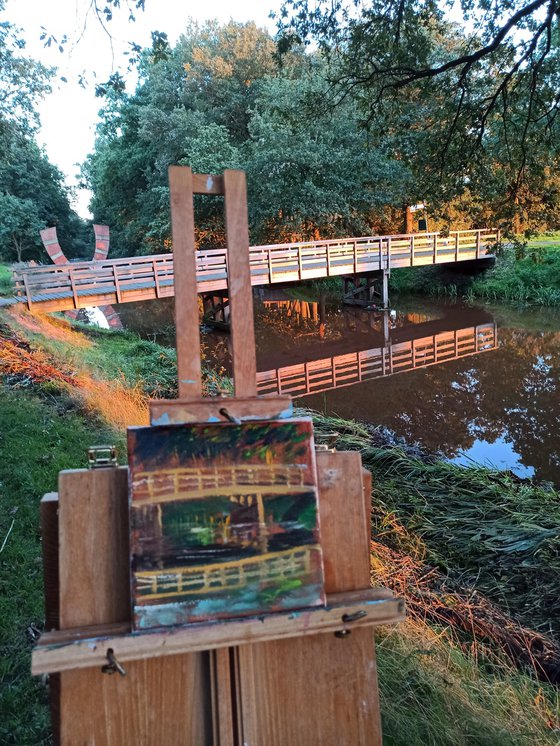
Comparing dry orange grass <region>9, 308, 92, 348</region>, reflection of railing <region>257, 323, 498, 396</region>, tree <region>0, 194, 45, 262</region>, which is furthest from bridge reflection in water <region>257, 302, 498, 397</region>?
tree <region>0, 194, 45, 262</region>

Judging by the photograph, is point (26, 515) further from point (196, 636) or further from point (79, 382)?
point (79, 382)

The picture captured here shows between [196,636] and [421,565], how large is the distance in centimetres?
368

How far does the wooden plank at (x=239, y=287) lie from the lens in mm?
1679

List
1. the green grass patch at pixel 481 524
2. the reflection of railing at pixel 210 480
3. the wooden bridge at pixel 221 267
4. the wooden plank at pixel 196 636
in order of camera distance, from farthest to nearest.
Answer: the wooden bridge at pixel 221 267, the green grass patch at pixel 481 524, the reflection of railing at pixel 210 480, the wooden plank at pixel 196 636

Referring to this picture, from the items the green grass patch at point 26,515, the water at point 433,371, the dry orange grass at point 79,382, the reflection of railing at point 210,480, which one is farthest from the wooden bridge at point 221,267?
the reflection of railing at point 210,480

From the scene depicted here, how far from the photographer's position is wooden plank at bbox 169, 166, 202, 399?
5.31 ft

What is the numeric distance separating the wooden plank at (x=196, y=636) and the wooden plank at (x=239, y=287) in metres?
0.63

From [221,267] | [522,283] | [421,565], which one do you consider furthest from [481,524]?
[522,283]

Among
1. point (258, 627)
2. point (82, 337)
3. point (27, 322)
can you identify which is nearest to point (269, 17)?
point (258, 627)

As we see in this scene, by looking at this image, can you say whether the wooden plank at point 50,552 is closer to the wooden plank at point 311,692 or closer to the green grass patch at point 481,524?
the wooden plank at point 311,692

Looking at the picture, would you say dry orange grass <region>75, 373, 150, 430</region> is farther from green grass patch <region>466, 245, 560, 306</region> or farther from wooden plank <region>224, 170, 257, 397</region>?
green grass patch <region>466, 245, 560, 306</region>

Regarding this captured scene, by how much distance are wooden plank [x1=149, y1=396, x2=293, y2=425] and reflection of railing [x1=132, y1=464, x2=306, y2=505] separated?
0.44ft

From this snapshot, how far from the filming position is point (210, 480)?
1.53 m

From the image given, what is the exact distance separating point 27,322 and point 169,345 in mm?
4865
